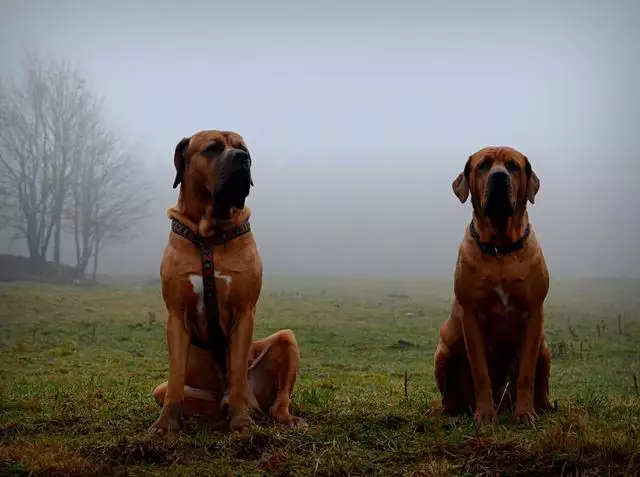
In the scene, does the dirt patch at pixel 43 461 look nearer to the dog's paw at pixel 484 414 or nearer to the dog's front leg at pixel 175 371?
the dog's front leg at pixel 175 371

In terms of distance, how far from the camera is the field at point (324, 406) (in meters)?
3.35

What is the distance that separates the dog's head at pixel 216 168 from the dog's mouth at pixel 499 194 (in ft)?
5.08

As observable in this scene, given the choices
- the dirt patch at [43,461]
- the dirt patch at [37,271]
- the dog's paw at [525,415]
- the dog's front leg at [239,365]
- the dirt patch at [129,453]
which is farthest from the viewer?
the dirt patch at [37,271]

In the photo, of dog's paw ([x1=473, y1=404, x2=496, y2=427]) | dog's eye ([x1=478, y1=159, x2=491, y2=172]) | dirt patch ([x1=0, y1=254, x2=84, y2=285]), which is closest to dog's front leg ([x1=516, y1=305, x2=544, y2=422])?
dog's paw ([x1=473, y1=404, x2=496, y2=427])

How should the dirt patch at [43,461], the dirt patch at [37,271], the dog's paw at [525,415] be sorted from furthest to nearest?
the dirt patch at [37,271]
the dog's paw at [525,415]
the dirt patch at [43,461]

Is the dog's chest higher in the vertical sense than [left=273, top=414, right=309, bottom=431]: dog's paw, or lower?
higher

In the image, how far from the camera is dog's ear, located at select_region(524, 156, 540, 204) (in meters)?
4.55

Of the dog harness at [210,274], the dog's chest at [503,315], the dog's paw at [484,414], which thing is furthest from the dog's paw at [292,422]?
the dog's chest at [503,315]

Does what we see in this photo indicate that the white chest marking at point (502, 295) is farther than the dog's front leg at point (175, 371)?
Yes

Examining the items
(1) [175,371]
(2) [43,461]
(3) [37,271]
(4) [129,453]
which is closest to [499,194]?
(1) [175,371]

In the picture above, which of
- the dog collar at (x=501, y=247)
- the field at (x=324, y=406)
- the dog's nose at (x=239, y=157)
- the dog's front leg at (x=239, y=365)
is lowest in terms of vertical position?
the field at (x=324, y=406)

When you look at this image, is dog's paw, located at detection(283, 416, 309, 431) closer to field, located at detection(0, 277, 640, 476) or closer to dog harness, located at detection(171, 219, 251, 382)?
field, located at detection(0, 277, 640, 476)

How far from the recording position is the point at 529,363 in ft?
14.6

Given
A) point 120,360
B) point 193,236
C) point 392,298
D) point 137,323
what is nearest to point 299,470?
point 193,236
